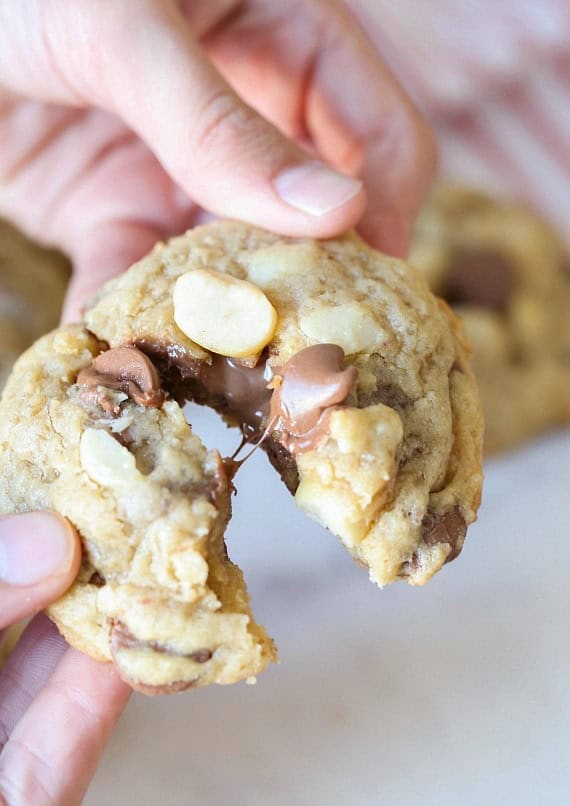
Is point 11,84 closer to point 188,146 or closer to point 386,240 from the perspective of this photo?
point 188,146

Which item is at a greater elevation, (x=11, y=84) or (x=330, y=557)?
(x=11, y=84)

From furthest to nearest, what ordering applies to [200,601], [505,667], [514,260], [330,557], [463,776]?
[514,260], [330,557], [505,667], [463,776], [200,601]

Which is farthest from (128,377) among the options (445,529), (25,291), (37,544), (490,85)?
(490,85)

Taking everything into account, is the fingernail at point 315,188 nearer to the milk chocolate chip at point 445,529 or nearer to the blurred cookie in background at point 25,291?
the milk chocolate chip at point 445,529

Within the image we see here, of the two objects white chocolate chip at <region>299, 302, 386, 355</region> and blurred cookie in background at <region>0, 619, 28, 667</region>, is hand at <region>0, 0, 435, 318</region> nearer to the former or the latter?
white chocolate chip at <region>299, 302, 386, 355</region>

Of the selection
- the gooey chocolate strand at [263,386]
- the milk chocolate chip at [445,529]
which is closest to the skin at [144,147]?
the gooey chocolate strand at [263,386]

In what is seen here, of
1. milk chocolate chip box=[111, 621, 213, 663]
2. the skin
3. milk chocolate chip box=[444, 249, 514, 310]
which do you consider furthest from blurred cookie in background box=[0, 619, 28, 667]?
milk chocolate chip box=[444, 249, 514, 310]

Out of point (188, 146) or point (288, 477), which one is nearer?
point (288, 477)

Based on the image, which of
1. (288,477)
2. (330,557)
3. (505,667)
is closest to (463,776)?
(505,667)
